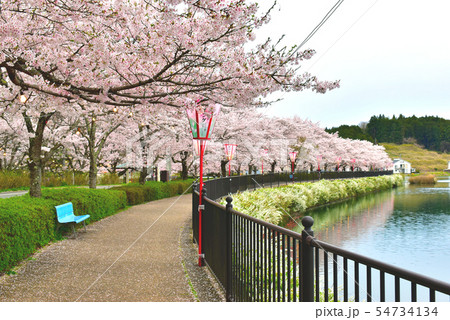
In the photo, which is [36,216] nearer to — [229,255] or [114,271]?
[114,271]

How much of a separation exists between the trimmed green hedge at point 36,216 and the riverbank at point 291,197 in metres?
4.74

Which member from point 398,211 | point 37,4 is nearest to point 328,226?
point 398,211

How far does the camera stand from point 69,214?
31.2 ft

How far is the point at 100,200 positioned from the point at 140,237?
12.2 ft

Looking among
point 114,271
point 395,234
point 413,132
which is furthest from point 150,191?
point 413,132

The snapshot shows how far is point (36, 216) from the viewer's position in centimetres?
759

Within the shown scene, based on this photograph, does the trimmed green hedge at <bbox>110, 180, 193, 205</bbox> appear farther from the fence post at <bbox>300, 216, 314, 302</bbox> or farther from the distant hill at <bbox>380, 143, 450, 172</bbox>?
the distant hill at <bbox>380, 143, 450, 172</bbox>

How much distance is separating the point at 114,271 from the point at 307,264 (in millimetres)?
4667

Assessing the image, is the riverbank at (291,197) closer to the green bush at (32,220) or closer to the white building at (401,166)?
the green bush at (32,220)

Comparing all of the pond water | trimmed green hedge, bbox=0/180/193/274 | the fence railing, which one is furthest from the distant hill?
the fence railing

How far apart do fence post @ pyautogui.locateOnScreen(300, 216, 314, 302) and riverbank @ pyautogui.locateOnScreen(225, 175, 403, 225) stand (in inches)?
233

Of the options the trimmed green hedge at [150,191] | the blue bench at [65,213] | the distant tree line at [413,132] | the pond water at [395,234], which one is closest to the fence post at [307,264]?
the blue bench at [65,213]

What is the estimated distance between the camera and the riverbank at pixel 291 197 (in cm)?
1276
